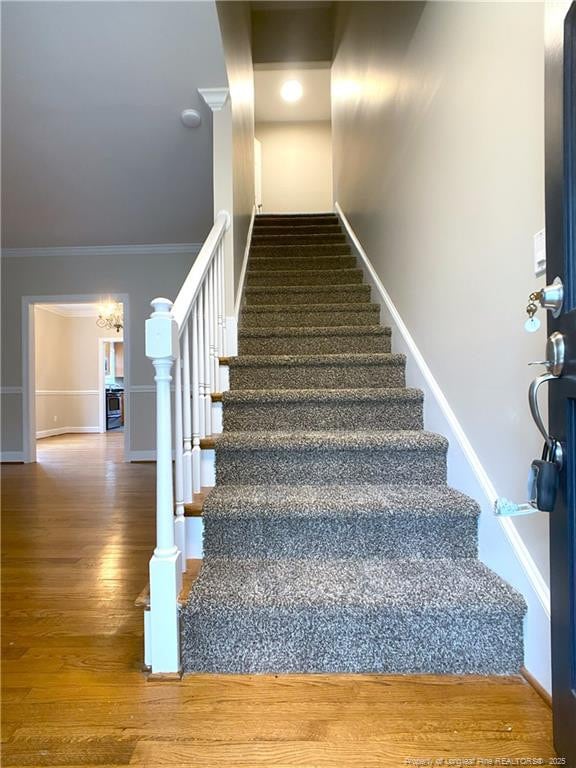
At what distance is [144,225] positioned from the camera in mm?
Answer: 4039

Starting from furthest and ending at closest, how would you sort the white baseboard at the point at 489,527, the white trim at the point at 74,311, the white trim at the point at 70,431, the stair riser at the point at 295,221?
the white trim at the point at 74,311
the white trim at the point at 70,431
the stair riser at the point at 295,221
the white baseboard at the point at 489,527

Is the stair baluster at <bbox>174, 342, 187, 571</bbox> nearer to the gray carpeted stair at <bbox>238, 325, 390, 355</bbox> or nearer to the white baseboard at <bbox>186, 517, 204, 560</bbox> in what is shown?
the white baseboard at <bbox>186, 517, 204, 560</bbox>

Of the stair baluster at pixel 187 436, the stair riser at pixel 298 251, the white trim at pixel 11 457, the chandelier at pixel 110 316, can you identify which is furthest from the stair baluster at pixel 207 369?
the chandelier at pixel 110 316

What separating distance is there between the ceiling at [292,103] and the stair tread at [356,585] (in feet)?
18.5

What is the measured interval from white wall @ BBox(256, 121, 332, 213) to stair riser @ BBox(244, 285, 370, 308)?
385 centimetres

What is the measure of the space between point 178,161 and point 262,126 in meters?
3.77

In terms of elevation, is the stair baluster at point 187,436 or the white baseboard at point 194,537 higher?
the stair baluster at point 187,436

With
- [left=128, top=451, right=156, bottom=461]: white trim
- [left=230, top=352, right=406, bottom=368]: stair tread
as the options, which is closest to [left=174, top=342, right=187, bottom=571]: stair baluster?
[left=230, top=352, right=406, bottom=368]: stair tread

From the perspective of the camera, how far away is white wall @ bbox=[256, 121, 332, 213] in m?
6.00

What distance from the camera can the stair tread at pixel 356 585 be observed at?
1037 millimetres

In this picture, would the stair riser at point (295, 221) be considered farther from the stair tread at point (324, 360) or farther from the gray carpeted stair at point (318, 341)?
the stair tread at point (324, 360)

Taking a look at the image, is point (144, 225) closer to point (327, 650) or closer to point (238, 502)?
point (238, 502)

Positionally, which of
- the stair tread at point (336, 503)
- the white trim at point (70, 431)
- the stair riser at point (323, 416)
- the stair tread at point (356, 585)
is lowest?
the white trim at point (70, 431)

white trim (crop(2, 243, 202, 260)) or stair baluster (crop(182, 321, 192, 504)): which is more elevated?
white trim (crop(2, 243, 202, 260))
